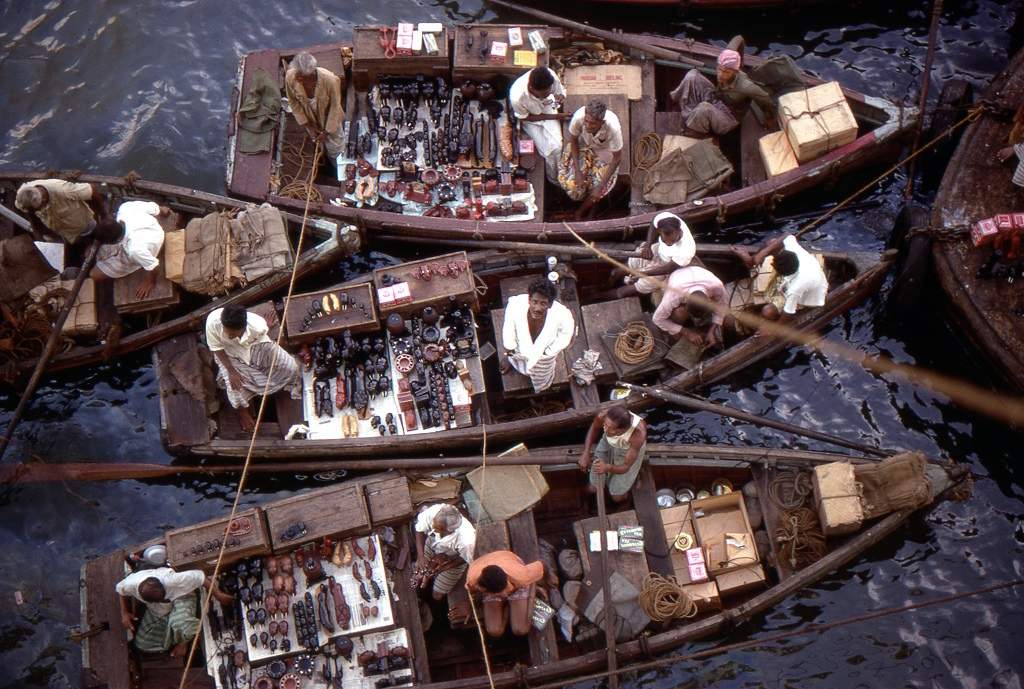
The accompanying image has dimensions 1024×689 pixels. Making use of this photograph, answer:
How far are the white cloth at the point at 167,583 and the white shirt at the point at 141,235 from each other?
342 cm

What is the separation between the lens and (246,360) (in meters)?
8.89

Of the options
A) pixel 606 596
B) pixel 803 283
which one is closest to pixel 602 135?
pixel 803 283

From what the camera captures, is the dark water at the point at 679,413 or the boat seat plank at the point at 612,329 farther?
the boat seat plank at the point at 612,329

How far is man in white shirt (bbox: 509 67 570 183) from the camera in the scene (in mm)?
10195

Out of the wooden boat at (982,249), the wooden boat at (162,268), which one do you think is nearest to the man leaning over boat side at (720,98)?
the wooden boat at (982,249)

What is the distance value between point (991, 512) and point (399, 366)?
6924mm

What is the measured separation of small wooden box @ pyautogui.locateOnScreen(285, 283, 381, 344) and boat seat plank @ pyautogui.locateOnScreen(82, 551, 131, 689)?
9.53 feet

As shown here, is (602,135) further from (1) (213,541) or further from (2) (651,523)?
(1) (213,541)

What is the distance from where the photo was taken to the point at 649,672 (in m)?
9.09

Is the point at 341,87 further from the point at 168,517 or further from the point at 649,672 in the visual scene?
the point at 649,672

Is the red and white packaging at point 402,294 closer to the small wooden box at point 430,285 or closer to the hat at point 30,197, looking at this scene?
the small wooden box at point 430,285

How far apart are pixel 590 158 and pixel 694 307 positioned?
2.29 metres

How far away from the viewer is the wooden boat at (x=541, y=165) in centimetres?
1016

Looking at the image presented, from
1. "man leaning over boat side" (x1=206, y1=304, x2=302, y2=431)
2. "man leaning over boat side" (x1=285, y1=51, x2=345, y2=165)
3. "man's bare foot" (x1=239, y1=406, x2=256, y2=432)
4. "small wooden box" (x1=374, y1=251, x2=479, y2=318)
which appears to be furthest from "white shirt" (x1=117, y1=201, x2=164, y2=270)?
"small wooden box" (x1=374, y1=251, x2=479, y2=318)
